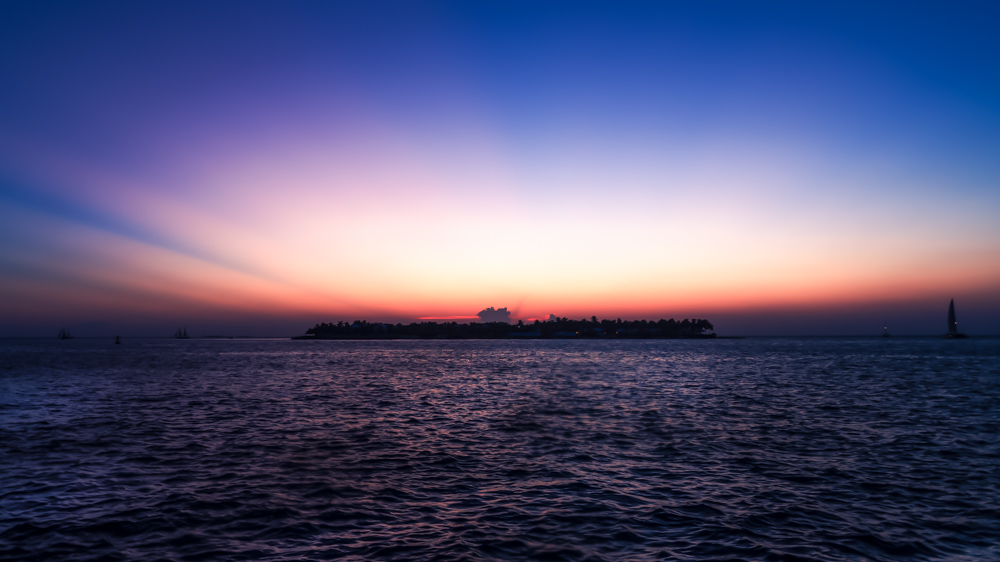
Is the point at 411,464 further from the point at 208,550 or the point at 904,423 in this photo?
the point at 904,423

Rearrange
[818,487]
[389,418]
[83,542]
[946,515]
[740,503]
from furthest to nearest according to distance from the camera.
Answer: [389,418] → [818,487] → [740,503] → [946,515] → [83,542]

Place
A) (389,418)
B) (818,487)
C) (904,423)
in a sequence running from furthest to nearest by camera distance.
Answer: (389,418)
(904,423)
(818,487)

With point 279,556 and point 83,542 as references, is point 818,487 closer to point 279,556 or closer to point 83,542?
point 279,556

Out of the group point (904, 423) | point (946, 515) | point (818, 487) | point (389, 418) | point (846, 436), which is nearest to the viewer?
point (946, 515)

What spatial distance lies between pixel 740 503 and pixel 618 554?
6.68m

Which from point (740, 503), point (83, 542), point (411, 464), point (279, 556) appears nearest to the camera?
point (279, 556)

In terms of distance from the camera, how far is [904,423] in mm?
33469

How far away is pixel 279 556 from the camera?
13195 millimetres

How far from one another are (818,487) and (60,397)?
63.7 meters

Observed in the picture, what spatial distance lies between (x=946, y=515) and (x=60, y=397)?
67.1 m

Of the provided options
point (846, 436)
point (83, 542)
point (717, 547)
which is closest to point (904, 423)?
point (846, 436)

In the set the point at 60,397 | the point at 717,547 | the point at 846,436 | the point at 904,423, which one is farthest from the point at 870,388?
the point at 60,397

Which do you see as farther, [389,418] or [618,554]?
[389,418]

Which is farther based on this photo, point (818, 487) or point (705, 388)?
point (705, 388)
